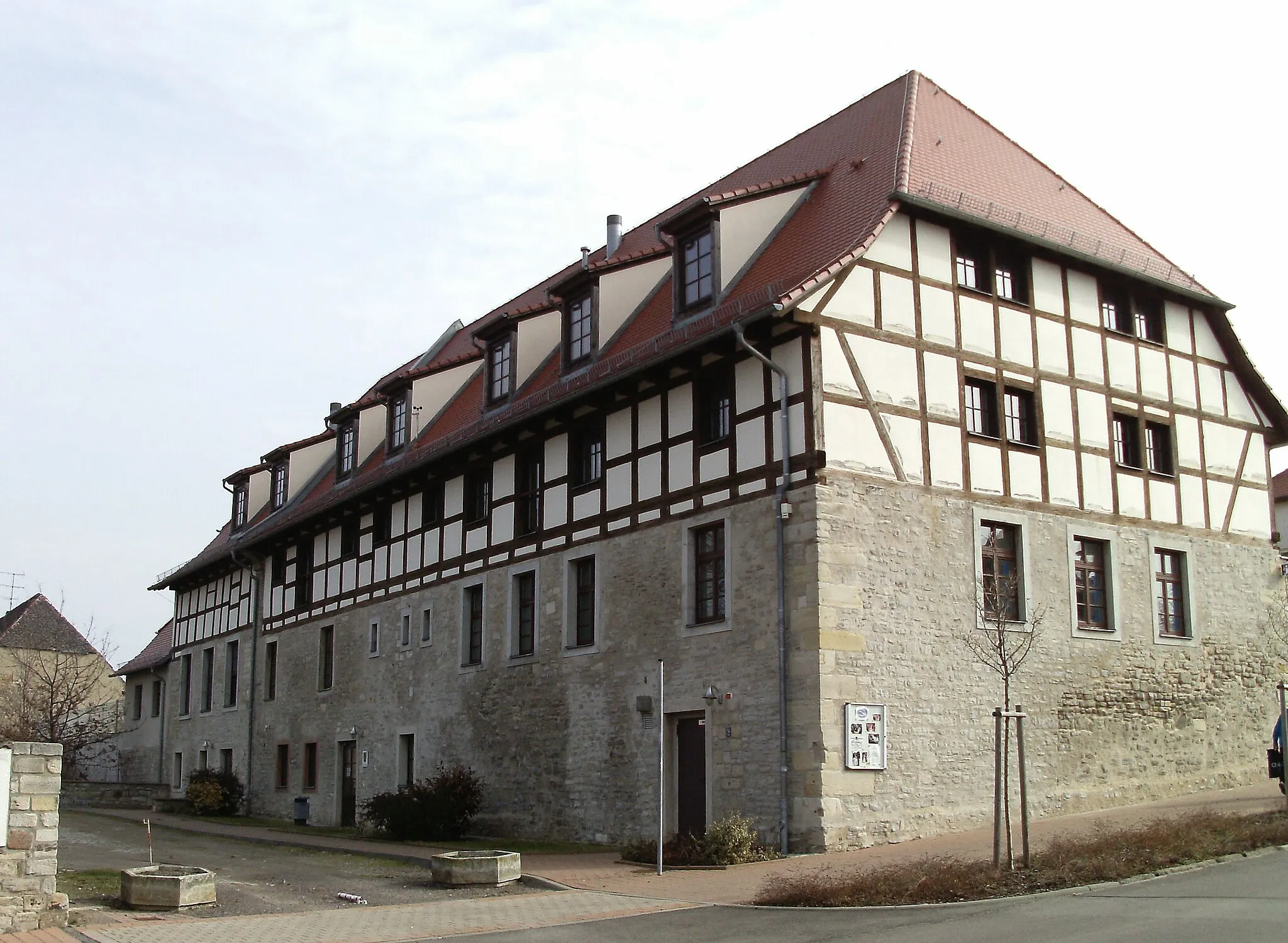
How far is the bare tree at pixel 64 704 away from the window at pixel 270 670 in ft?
16.2

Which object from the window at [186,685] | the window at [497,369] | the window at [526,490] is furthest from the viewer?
the window at [186,685]

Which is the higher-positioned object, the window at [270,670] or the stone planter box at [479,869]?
the window at [270,670]

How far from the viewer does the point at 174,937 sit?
40.5 ft

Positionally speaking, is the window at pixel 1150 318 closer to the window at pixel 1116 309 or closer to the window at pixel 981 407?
the window at pixel 1116 309

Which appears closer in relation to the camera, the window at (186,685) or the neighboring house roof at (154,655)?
the window at (186,685)

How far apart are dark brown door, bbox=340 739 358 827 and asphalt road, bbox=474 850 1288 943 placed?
58.4 feet

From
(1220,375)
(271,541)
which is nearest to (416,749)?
(271,541)

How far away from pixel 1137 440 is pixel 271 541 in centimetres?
2193

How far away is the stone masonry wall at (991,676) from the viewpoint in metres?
17.8

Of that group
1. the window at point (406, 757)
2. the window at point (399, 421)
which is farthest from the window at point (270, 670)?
the window at point (406, 757)

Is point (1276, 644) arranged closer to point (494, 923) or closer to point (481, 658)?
point (481, 658)

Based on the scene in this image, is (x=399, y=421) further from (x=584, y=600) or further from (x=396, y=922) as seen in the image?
(x=396, y=922)

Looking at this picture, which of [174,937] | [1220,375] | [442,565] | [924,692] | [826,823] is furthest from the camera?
[442,565]

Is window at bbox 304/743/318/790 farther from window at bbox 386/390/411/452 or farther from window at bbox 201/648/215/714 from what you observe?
window at bbox 201/648/215/714
